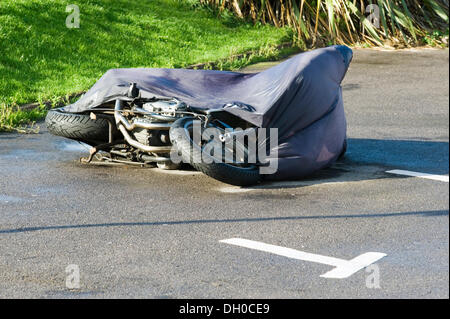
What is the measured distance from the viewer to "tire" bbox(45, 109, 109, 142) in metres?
8.81

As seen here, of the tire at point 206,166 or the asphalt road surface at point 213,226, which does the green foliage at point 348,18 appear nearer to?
the asphalt road surface at point 213,226

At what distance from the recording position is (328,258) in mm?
5855

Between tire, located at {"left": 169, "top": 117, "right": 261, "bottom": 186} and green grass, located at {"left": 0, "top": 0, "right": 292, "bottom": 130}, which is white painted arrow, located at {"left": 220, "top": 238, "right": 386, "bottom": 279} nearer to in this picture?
tire, located at {"left": 169, "top": 117, "right": 261, "bottom": 186}

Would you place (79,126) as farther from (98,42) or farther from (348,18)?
(348,18)

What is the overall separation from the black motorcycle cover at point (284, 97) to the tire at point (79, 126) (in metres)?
0.11

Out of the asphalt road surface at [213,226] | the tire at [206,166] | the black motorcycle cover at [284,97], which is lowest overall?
the asphalt road surface at [213,226]

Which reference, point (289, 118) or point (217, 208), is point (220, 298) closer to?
point (217, 208)

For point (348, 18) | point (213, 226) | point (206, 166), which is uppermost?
point (348, 18)

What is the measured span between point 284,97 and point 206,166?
1.11 metres

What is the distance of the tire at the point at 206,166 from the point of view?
7676mm

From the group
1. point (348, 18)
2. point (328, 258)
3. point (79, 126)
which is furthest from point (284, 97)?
point (348, 18)

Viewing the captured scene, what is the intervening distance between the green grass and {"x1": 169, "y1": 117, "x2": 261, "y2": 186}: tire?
377 centimetres

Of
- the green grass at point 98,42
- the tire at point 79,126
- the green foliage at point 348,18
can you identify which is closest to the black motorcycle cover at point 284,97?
the tire at point 79,126

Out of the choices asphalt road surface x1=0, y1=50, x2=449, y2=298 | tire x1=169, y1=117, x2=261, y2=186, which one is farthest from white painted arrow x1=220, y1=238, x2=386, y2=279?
tire x1=169, y1=117, x2=261, y2=186
